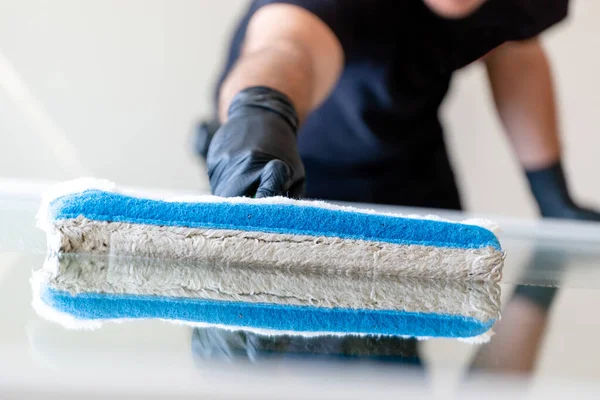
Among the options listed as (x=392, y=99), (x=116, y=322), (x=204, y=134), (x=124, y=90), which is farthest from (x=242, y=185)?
(x=124, y=90)

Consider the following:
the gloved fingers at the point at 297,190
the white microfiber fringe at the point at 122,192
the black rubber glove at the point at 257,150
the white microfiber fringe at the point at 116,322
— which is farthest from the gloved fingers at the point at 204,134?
the white microfiber fringe at the point at 116,322

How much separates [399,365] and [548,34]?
2202 millimetres

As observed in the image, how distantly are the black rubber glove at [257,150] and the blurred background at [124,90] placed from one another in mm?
1504

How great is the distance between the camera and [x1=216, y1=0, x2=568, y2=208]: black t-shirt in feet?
5.13

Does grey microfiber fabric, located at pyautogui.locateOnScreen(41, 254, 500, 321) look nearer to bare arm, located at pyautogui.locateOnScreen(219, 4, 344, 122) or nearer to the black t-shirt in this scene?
bare arm, located at pyautogui.locateOnScreen(219, 4, 344, 122)

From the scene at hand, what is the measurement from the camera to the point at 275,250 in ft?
1.64

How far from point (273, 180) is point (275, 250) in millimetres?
105

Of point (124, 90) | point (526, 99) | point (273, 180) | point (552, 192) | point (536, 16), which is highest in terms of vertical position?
point (124, 90)

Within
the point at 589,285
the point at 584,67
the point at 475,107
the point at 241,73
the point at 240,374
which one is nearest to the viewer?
the point at 240,374

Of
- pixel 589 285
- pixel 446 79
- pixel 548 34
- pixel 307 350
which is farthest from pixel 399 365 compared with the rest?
pixel 548 34

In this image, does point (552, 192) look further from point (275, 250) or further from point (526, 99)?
point (275, 250)

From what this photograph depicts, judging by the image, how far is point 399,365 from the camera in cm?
25

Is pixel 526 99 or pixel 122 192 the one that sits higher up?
pixel 526 99

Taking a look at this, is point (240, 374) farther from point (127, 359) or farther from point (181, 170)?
point (181, 170)
